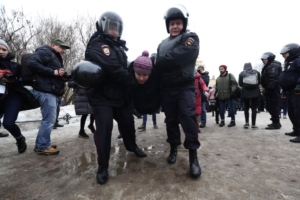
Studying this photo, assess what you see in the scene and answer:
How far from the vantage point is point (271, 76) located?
174 inches

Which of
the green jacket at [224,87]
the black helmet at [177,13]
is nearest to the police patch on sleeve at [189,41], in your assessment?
the black helmet at [177,13]

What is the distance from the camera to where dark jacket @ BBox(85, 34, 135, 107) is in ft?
6.17

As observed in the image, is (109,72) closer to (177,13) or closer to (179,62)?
(179,62)

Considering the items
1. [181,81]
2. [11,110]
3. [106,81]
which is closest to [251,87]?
[181,81]

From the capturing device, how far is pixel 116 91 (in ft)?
6.71

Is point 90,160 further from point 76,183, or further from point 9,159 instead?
point 9,159

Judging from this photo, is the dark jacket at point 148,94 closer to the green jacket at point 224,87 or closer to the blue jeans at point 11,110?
the blue jeans at point 11,110

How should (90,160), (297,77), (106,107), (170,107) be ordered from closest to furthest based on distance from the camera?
(106,107) < (170,107) < (90,160) < (297,77)

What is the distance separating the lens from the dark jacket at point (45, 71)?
2729 millimetres

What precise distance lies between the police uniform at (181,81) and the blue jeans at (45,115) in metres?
2.02

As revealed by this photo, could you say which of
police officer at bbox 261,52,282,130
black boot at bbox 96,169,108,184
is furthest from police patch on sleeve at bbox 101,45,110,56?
police officer at bbox 261,52,282,130

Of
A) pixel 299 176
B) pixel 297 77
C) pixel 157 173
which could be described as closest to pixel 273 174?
pixel 299 176

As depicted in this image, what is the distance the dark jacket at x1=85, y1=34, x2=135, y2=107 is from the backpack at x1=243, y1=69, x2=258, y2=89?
13.5 ft

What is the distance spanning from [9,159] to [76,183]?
1717 mm
